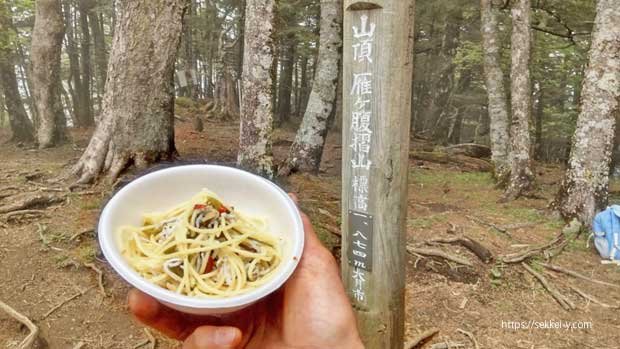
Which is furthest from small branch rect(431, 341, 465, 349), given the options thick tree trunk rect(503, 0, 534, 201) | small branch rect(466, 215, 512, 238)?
thick tree trunk rect(503, 0, 534, 201)

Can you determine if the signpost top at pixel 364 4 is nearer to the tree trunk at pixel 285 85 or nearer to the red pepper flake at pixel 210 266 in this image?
the red pepper flake at pixel 210 266

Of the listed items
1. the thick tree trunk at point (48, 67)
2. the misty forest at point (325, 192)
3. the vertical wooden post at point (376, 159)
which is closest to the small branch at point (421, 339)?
the misty forest at point (325, 192)

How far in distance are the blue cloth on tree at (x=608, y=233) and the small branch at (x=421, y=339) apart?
2742 millimetres

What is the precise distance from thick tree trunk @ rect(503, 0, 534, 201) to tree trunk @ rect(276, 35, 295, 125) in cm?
1074

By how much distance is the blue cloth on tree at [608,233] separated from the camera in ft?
16.1

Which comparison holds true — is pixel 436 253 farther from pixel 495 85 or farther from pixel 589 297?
pixel 495 85

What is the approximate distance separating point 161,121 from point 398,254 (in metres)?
4.32

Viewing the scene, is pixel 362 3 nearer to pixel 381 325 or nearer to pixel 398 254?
pixel 398 254

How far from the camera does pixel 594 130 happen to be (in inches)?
219

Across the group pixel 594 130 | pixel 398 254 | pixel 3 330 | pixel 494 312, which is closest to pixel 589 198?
pixel 594 130

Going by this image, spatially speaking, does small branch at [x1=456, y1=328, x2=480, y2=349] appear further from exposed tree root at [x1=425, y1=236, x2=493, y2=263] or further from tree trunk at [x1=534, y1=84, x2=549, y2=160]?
tree trunk at [x1=534, y1=84, x2=549, y2=160]

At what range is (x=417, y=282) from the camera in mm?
4273

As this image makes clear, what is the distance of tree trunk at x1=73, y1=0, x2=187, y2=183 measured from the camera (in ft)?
17.0

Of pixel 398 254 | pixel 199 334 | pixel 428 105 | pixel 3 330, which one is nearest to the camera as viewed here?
pixel 199 334
